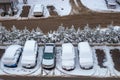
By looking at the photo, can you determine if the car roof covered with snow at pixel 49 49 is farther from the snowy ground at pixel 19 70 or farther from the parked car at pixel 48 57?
the snowy ground at pixel 19 70

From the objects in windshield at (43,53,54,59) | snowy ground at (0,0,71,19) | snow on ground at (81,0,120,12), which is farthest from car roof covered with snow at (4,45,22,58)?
snow on ground at (81,0,120,12)

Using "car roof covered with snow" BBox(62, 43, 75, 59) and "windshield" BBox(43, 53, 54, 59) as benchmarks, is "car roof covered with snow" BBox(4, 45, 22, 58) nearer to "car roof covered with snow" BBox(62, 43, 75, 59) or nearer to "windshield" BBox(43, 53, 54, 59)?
"windshield" BBox(43, 53, 54, 59)

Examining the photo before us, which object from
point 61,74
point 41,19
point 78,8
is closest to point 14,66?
point 61,74

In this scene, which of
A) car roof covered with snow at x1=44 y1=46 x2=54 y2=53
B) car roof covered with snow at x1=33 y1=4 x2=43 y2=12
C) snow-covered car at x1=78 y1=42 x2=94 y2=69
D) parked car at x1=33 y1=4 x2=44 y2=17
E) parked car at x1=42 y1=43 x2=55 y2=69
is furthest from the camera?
car roof covered with snow at x1=33 y1=4 x2=43 y2=12

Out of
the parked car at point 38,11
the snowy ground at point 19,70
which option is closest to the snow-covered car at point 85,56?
the snowy ground at point 19,70

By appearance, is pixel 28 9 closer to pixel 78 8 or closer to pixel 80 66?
pixel 78 8

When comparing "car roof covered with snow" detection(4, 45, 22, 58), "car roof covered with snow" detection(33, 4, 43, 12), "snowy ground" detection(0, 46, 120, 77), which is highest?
"car roof covered with snow" detection(33, 4, 43, 12)
